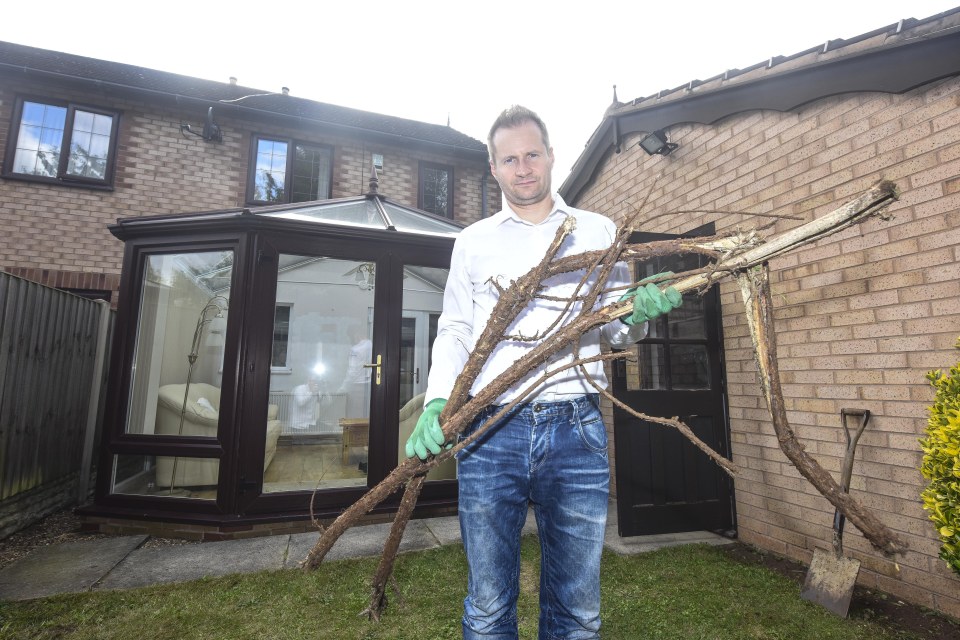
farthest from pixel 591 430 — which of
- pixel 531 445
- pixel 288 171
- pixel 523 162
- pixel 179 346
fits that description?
pixel 288 171

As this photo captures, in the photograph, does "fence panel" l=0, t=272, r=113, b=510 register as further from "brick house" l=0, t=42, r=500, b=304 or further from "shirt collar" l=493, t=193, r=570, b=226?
"shirt collar" l=493, t=193, r=570, b=226

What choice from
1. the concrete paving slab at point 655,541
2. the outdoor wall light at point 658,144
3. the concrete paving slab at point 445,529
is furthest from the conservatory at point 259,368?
the outdoor wall light at point 658,144

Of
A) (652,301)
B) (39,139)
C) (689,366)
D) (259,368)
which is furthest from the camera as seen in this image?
(39,139)

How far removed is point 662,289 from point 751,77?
3.24 meters

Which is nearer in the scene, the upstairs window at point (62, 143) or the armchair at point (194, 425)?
the armchair at point (194, 425)

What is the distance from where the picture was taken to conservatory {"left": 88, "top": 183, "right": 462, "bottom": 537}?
4023 millimetres

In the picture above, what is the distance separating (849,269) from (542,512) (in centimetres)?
279

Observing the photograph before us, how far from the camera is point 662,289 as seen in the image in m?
1.46

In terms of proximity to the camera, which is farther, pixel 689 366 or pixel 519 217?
pixel 689 366

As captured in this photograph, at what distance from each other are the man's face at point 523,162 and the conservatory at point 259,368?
117 inches

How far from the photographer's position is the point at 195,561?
11.4 ft

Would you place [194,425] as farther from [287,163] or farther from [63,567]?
[287,163]

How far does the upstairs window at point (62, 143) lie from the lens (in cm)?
723

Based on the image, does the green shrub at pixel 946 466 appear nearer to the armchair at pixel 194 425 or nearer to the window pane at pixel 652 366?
the window pane at pixel 652 366
